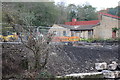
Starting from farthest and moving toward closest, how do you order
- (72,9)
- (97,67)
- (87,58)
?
(72,9) → (87,58) → (97,67)

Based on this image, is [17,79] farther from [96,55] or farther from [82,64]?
[96,55]

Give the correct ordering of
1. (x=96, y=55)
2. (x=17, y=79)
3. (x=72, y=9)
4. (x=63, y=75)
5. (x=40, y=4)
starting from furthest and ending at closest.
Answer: (x=72, y=9) → (x=40, y=4) → (x=96, y=55) → (x=63, y=75) → (x=17, y=79)

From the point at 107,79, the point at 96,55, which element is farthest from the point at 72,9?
the point at 107,79

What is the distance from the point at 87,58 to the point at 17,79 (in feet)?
12.8

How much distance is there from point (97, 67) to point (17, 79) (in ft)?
12.0

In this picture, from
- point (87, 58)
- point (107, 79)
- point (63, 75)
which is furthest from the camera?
point (87, 58)

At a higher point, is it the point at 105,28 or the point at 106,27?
the point at 106,27

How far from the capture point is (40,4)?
19641 mm

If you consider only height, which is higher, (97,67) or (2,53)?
(2,53)

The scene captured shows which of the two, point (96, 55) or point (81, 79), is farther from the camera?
point (96, 55)

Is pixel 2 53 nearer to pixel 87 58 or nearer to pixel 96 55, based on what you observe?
pixel 87 58

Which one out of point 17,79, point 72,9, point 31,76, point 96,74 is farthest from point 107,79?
point 72,9

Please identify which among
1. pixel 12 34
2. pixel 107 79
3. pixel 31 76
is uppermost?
pixel 12 34

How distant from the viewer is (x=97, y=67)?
21.6 feet
